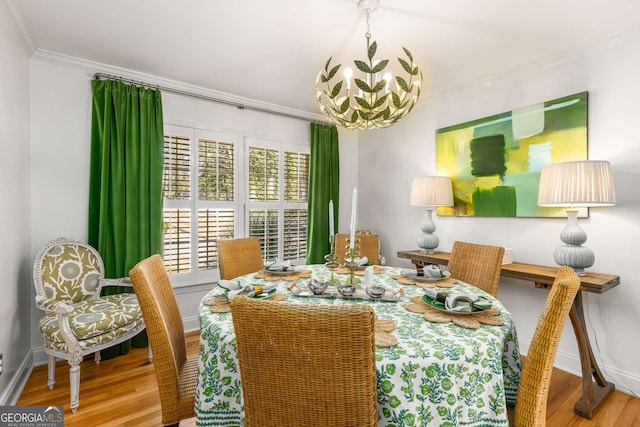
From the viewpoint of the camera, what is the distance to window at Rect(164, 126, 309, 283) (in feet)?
10.4

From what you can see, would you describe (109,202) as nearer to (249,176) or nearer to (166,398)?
(249,176)

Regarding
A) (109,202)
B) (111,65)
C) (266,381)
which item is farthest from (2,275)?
(266,381)

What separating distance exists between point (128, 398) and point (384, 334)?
6.45ft

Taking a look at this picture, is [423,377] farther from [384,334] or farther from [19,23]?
[19,23]

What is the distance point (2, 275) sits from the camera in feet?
6.31

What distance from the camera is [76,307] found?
232 cm

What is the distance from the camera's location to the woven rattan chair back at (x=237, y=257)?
2.49 metres

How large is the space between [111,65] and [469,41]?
2.99 m

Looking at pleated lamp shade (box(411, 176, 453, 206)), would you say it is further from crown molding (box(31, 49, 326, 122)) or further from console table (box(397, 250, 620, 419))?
crown molding (box(31, 49, 326, 122))

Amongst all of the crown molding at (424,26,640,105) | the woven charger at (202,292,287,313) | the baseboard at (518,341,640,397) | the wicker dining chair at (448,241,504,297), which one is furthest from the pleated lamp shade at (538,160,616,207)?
the woven charger at (202,292,287,313)

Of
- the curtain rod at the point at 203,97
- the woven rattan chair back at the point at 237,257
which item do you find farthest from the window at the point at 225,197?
the woven rattan chair back at the point at 237,257

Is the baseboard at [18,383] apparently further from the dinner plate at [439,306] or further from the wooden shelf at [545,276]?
the wooden shelf at [545,276]

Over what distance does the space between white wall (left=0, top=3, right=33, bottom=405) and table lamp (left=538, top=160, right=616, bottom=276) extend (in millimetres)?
3516

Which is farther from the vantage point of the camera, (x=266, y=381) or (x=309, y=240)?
(x=309, y=240)
